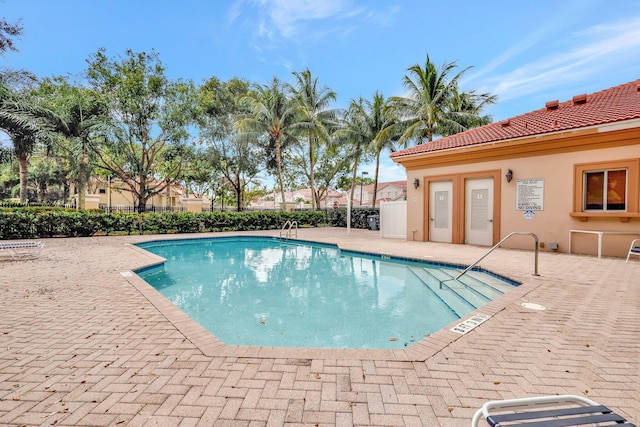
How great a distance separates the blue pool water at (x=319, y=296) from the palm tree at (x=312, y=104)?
40.2ft

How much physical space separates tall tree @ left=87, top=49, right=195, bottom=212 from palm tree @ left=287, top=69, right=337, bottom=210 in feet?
22.9

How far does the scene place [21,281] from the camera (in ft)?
20.3

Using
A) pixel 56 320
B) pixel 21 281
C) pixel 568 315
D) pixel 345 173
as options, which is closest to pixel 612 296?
pixel 568 315

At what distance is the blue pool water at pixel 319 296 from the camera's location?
181 inches

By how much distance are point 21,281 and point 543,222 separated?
13277 millimetres

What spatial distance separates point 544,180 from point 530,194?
21.9 inches

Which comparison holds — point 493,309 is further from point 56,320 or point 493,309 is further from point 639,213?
point 639,213

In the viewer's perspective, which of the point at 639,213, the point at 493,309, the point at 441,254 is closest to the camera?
the point at 493,309

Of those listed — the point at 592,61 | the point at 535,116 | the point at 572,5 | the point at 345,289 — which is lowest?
the point at 345,289

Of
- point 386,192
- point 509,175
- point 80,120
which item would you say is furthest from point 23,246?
point 386,192

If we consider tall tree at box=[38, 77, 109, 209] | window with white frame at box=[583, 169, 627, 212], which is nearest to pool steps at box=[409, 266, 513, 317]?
window with white frame at box=[583, 169, 627, 212]

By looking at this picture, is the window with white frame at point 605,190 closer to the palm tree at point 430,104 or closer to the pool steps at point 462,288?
the pool steps at point 462,288

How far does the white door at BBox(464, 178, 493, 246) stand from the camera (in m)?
11.1

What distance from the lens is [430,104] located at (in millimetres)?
17984
